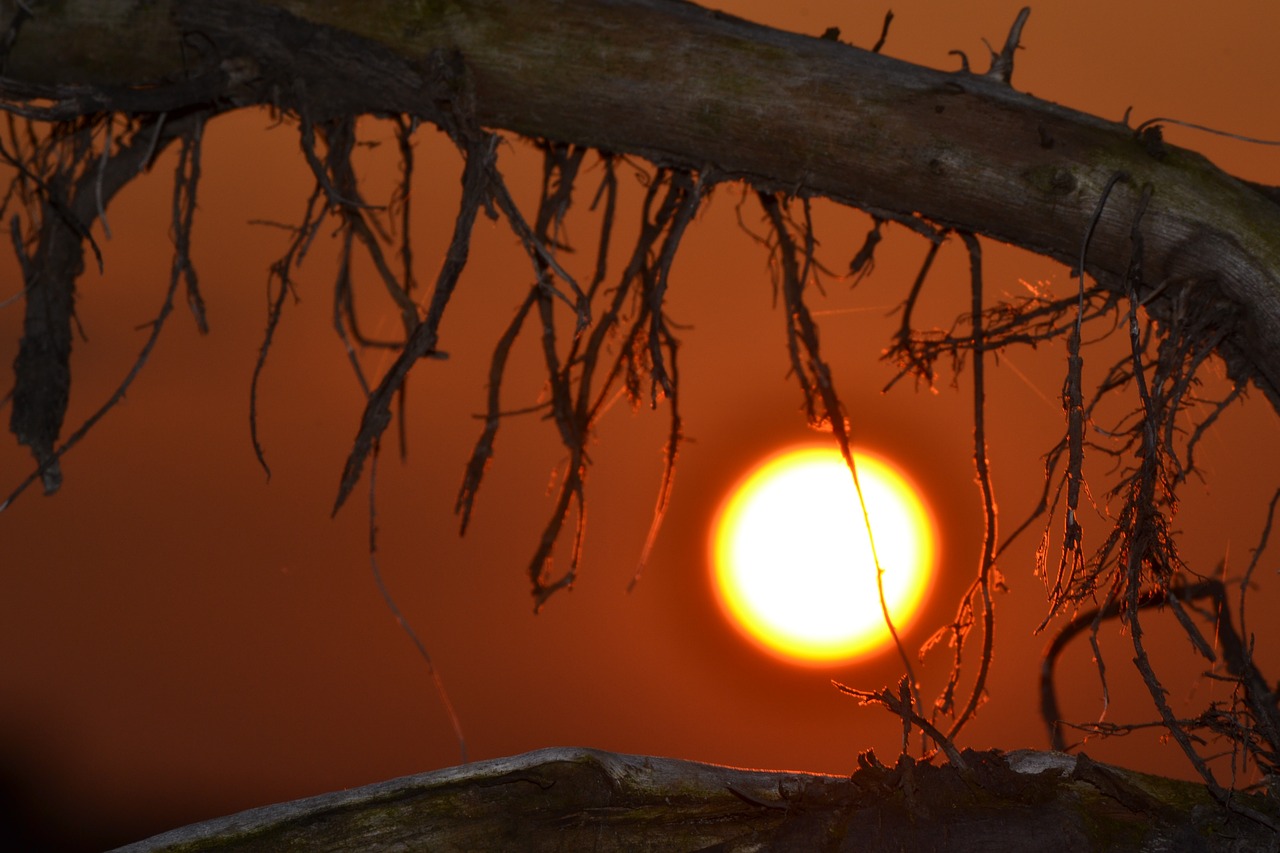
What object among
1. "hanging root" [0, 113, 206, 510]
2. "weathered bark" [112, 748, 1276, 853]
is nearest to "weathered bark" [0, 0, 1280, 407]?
"hanging root" [0, 113, 206, 510]

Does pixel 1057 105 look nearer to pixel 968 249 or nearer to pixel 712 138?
pixel 968 249

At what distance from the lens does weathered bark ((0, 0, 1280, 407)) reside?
2098mm

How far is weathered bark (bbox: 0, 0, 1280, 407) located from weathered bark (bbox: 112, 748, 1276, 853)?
88 centimetres

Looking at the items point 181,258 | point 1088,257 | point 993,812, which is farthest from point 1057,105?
point 181,258

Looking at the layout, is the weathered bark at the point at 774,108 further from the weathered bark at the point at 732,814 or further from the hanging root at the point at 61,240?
the weathered bark at the point at 732,814

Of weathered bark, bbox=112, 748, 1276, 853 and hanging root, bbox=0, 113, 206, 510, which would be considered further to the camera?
hanging root, bbox=0, 113, 206, 510

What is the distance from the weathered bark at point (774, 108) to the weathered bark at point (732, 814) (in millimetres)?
877

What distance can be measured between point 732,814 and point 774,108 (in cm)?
136

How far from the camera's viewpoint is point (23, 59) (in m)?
2.31

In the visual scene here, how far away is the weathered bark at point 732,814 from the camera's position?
1.80 m

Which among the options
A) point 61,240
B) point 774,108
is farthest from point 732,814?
point 61,240

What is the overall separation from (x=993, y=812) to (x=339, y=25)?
1.96m

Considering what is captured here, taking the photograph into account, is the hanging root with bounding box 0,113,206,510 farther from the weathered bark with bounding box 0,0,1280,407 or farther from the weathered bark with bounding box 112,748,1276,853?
the weathered bark with bounding box 112,748,1276,853

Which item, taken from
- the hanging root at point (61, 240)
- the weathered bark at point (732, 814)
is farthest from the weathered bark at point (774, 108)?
the weathered bark at point (732, 814)
